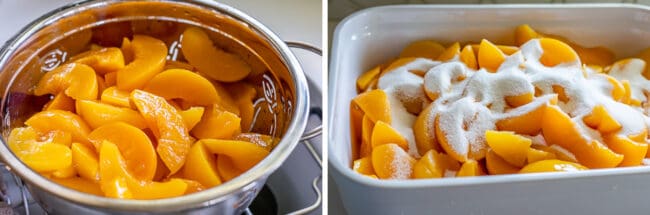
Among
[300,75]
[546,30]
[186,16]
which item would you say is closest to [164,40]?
A: [186,16]

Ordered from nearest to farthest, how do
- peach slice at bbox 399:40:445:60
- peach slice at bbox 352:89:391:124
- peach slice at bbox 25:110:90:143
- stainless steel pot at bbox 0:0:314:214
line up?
stainless steel pot at bbox 0:0:314:214 < peach slice at bbox 25:110:90:143 < peach slice at bbox 352:89:391:124 < peach slice at bbox 399:40:445:60

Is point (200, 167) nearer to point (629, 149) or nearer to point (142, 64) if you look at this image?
point (142, 64)

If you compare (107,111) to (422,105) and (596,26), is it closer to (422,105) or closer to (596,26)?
(422,105)

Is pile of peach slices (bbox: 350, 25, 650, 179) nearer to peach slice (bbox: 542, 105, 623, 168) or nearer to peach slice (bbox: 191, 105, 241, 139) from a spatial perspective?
peach slice (bbox: 542, 105, 623, 168)

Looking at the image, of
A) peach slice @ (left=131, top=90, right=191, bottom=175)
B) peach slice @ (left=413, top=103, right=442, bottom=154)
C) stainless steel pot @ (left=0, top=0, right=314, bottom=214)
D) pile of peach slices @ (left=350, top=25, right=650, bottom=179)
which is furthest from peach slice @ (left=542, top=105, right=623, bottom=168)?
peach slice @ (left=131, top=90, right=191, bottom=175)

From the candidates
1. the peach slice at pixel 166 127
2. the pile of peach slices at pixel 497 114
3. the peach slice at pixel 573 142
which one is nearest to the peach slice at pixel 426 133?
the pile of peach slices at pixel 497 114
